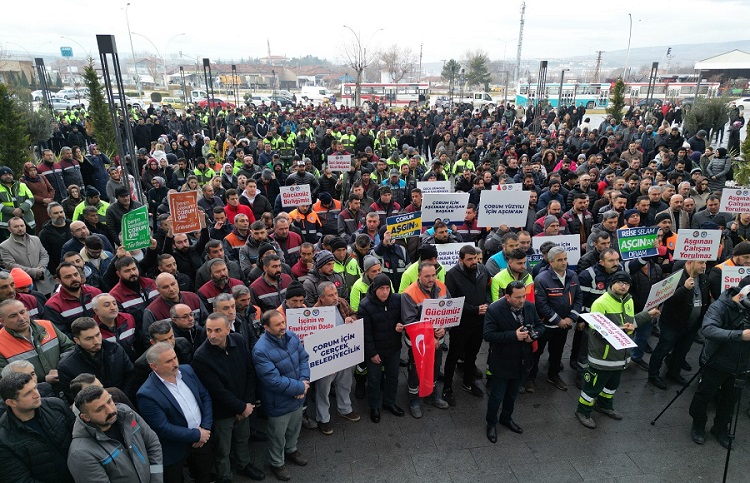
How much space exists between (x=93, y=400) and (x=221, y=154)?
15.4 m

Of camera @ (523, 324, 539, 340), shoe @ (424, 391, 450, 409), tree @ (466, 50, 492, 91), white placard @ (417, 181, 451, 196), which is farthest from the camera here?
tree @ (466, 50, 492, 91)

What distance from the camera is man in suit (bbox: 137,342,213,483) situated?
3.96 metres

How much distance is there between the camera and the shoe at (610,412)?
18.9 ft

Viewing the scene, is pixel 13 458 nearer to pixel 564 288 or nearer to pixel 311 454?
pixel 311 454

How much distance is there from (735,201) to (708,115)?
15.5 meters

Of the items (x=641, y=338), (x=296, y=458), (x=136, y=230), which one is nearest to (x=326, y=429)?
(x=296, y=458)

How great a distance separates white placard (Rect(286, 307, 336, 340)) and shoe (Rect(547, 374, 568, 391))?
3.32 meters

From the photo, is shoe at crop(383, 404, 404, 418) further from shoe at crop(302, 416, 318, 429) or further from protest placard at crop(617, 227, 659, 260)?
protest placard at crop(617, 227, 659, 260)

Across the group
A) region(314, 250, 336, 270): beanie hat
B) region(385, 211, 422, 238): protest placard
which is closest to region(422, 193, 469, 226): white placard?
region(385, 211, 422, 238): protest placard

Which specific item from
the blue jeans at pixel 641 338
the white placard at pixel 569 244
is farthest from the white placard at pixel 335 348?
the blue jeans at pixel 641 338

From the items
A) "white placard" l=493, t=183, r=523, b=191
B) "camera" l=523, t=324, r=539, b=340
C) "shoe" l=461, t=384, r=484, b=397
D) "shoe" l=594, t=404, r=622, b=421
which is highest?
"white placard" l=493, t=183, r=523, b=191

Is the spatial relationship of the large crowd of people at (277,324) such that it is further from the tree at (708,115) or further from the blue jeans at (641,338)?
the tree at (708,115)

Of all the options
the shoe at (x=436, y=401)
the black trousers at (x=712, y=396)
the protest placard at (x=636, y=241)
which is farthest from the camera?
the protest placard at (x=636, y=241)

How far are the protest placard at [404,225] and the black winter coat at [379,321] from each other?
1801 millimetres
